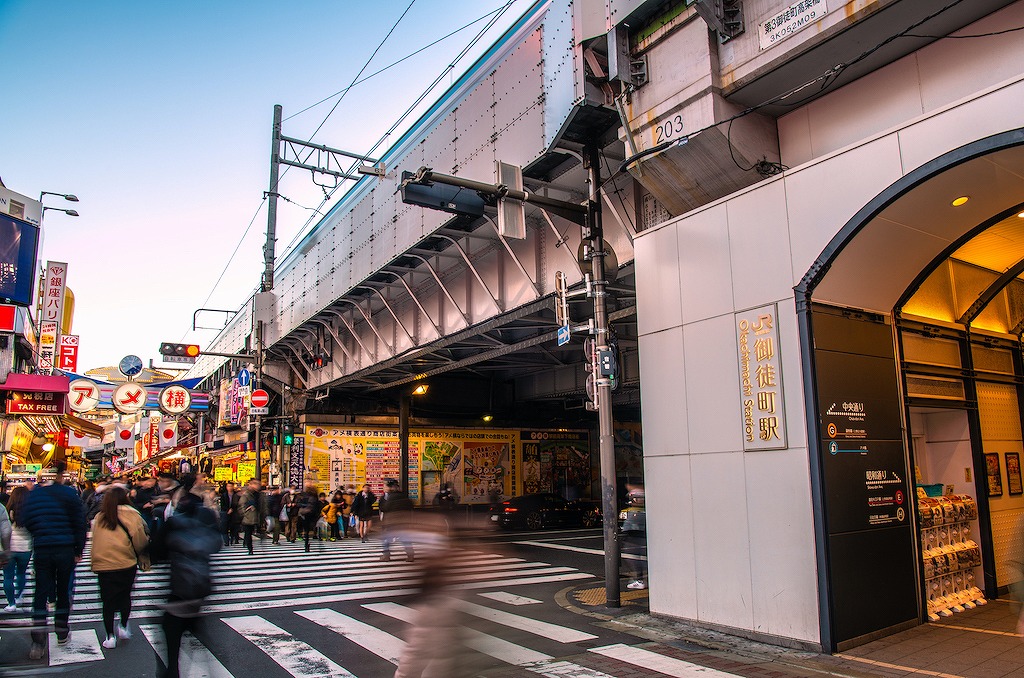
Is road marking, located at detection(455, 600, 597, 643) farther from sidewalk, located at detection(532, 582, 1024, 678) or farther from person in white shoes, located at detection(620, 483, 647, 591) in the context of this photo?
person in white shoes, located at detection(620, 483, 647, 591)

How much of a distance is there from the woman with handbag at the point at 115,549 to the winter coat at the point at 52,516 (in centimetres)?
58

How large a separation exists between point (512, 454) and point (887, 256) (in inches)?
1013

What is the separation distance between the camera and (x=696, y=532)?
871 cm

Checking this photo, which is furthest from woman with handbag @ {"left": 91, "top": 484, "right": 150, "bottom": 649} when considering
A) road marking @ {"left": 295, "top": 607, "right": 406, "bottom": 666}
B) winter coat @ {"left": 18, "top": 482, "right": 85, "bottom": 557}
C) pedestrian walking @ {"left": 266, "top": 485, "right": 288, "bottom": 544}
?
pedestrian walking @ {"left": 266, "top": 485, "right": 288, "bottom": 544}

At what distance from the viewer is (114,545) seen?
7332 millimetres

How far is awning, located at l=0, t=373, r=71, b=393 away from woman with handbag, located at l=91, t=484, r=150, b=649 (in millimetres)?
16209

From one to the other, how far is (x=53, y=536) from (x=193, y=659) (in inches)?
84.0

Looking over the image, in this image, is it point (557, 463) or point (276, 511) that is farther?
point (557, 463)

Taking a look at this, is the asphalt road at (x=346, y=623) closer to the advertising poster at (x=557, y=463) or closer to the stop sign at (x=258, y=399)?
the stop sign at (x=258, y=399)

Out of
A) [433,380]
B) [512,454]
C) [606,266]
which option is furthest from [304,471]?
[606,266]

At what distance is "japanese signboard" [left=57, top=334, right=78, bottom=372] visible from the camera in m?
31.3

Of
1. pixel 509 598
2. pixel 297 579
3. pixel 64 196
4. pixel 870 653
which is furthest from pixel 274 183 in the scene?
pixel 870 653

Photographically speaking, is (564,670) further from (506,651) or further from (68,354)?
(68,354)

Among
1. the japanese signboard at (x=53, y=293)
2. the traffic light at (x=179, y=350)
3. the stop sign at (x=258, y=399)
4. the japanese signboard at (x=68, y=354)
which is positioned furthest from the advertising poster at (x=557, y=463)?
the japanese signboard at (x=68, y=354)
